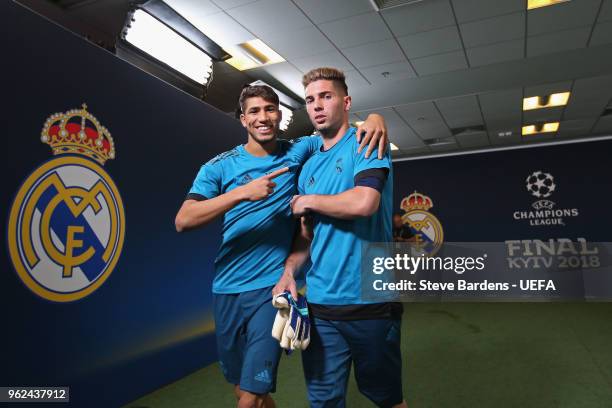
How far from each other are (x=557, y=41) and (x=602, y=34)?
1.27 feet

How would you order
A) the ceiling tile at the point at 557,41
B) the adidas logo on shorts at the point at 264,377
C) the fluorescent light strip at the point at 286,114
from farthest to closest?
the fluorescent light strip at the point at 286,114 < the ceiling tile at the point at 557,41 < the adidas logo on shorts at the point at 264,377

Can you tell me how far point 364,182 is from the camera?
1.24 m

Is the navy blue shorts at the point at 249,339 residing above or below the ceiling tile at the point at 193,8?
below

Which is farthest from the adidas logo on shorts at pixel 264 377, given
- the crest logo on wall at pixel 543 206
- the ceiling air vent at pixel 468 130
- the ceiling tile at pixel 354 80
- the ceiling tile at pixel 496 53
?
the crest logo on wall at pixel 543 206

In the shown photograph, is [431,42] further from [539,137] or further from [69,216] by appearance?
[539,137]

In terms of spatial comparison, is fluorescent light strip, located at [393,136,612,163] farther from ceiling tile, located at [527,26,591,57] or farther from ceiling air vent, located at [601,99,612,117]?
ceiling tile, located at [527,26,591,57]

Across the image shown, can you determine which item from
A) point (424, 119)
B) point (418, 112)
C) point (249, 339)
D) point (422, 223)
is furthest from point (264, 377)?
point (422, 223)

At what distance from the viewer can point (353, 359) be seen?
134 centimetres

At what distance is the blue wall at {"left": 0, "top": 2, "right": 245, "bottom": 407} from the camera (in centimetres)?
193

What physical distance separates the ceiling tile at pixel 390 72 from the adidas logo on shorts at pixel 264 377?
13.0 feet

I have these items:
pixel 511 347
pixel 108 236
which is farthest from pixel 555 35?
pixel 108 236

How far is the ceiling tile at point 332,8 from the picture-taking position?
337 centimetres

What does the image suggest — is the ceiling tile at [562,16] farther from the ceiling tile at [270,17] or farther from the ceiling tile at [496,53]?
the ceiling tile at [270,17]

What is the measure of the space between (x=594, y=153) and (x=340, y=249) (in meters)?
8.48
